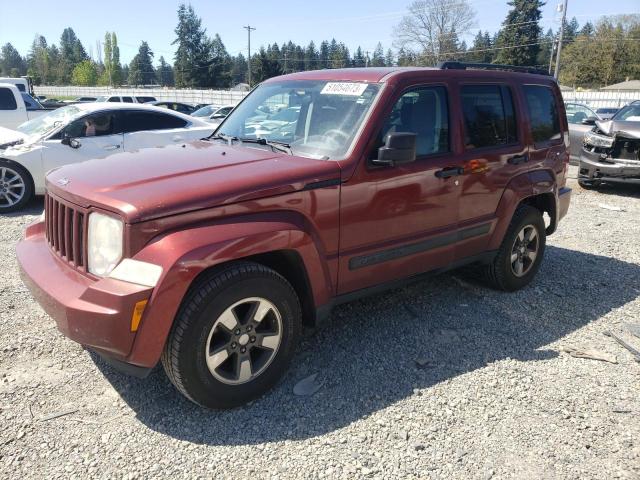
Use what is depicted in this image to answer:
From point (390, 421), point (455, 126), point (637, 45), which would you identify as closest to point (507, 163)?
point (455, 126)

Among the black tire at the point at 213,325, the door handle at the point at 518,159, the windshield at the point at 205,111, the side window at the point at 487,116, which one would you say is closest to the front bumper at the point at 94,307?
the black tire at the point at 213,325

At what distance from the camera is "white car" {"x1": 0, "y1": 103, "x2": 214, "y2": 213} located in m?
7.53

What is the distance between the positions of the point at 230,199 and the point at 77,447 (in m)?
1.52

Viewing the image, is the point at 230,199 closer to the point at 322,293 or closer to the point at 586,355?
the point at 322,293

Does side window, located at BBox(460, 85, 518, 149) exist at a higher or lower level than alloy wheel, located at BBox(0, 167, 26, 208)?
higher

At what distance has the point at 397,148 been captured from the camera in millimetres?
3236

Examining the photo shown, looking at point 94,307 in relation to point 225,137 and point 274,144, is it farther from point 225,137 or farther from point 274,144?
point 225,137

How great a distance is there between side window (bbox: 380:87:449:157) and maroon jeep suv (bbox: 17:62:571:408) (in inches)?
0.5

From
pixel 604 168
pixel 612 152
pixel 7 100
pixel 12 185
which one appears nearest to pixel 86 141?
pixel 12 185

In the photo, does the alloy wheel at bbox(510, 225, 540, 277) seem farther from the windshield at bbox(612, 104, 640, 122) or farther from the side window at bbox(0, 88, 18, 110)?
the side window at bbox(0, 88, 18, 110)

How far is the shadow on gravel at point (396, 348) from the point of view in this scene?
2.93 meters

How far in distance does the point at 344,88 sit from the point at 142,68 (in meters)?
123

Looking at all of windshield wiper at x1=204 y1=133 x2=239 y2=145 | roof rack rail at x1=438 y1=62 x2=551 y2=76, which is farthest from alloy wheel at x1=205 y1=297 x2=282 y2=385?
roof rack rail at x1=438 y1=62 x2=551 y2=76

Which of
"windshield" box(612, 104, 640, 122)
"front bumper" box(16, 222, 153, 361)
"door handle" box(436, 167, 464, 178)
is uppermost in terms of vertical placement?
"windshield" box(612, 104, 640, 122)
